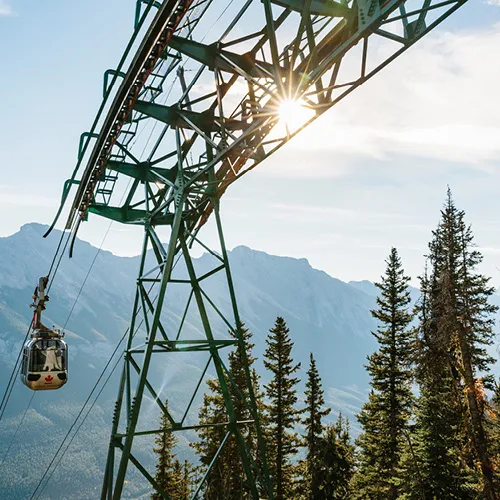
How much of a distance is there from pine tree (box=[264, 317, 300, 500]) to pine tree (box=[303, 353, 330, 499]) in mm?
1229

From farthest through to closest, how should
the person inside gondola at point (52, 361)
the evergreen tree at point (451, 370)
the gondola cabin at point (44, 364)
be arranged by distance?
the evergreen tree at point (451, 370) → the person inside gondola at point (52, 361) → the gondola cabin at point (44, 364)

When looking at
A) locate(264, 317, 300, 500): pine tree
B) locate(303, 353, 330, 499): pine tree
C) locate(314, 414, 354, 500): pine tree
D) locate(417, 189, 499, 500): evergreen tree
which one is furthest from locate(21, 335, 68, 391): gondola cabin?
locate(314, 414, 354, 500): pine tree

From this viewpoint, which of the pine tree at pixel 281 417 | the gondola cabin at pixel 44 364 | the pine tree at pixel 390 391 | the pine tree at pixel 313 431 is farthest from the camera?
the pine tree at pixel 281 417

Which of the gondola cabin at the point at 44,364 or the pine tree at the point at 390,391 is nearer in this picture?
the gondola cabin at the point at 44,364

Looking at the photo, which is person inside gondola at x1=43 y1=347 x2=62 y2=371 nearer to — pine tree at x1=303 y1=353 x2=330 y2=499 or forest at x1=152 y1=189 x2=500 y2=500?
forest at x1=152 y1=189 x2=500 y2=500

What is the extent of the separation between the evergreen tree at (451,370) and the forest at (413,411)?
0.17ft

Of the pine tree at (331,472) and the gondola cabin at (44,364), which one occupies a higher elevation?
the gondola cabin at (44,364)

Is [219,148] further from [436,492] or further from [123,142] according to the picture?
[436,492]

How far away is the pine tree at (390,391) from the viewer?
87.1 feet

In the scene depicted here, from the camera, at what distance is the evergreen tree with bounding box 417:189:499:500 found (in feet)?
68.5

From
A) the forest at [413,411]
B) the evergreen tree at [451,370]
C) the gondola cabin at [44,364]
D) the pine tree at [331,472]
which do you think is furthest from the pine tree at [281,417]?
the gondola cabin at [44,364]

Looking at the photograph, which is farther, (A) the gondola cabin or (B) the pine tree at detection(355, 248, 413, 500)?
(B) the pine tree at detection(355, 248, 413, 500)

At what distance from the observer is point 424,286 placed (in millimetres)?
34062

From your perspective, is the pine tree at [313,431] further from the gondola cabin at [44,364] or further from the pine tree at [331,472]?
the gondola cabin at [44,364]
